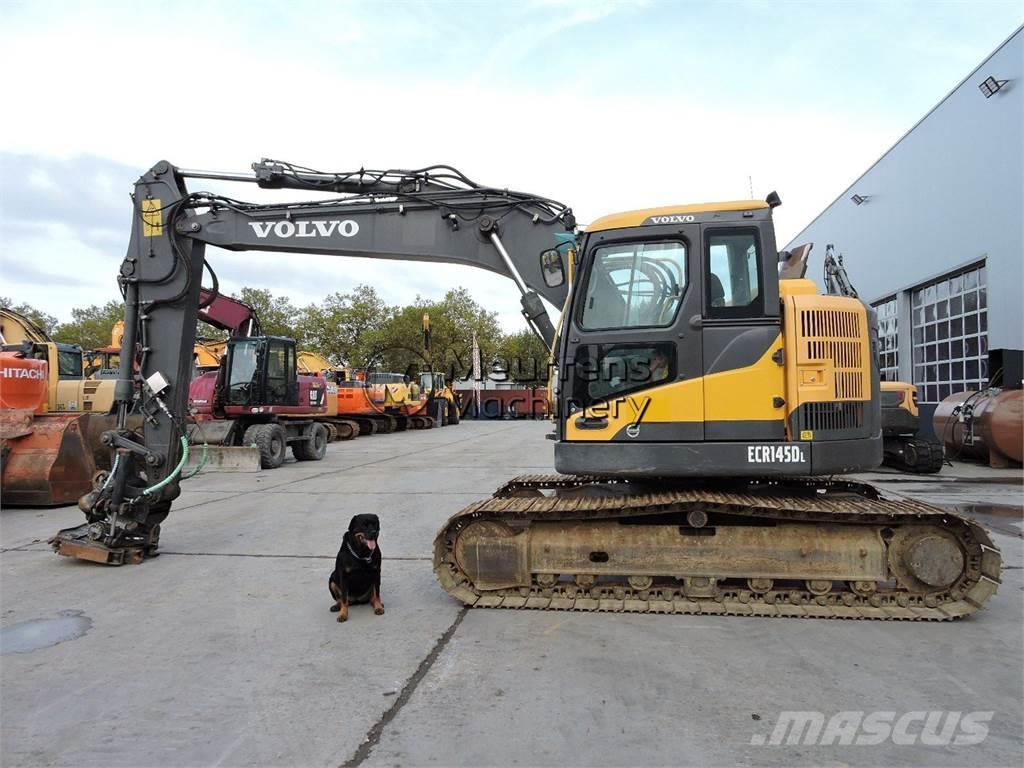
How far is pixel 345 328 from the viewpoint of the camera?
4953 cm

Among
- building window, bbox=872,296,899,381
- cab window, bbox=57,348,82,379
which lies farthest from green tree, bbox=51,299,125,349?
building window, bbox=872,296,899,381

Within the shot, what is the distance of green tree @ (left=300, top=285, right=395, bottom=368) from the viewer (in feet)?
159

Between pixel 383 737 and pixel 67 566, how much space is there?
4.67 m

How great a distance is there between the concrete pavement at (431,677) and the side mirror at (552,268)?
2640 mm

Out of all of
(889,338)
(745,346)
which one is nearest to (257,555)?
(745,346)

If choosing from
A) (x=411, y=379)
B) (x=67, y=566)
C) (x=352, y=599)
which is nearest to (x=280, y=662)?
(x=352, y=599)

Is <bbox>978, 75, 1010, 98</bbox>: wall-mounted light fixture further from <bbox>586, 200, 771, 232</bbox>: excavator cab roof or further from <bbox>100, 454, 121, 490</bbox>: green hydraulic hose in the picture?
<bbox>100, 454, 121, 490</bbox>: green hydraulic hose

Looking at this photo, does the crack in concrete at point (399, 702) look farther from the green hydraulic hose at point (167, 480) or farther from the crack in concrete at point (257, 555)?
the green hydraulic hose at point (167, 480)

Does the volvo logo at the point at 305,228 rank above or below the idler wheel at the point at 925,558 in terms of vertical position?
above

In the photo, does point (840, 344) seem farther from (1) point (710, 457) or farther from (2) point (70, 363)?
(2) point (70, 363)

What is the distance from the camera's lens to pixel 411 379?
3372cm

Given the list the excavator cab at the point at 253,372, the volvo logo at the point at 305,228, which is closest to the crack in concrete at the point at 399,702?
the volvo logo at the point at 305,228

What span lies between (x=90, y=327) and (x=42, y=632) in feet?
207

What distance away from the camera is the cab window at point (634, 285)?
15.7 ft
